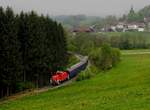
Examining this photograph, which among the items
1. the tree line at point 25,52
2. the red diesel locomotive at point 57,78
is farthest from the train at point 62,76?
the tree line at point 25,52

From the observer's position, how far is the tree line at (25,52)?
51344mm

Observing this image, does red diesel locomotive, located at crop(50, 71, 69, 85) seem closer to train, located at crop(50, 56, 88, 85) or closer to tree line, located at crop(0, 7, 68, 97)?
train, located at crop(50, 56, 88, 85)

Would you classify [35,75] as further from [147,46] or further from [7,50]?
[147,46]

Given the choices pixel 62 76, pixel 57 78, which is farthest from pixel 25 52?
pixel 62 76

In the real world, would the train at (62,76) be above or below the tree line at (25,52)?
below

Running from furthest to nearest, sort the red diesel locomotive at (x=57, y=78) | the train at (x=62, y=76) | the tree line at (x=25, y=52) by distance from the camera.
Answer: the train at (x=62, y=76) < the red diesel locomotive at (x=57, y=78) < the tree line at (x=25, y=52)

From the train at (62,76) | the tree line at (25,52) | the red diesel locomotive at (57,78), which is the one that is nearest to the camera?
the tree line at (25,52)

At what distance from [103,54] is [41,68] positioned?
1488 inches

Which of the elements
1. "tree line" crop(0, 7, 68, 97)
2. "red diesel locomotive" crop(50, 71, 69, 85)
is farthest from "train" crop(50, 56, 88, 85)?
"tree line" crop(0, 7, 68, 97)

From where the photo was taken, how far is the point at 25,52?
2359 inches

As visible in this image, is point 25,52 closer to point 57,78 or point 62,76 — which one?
point 57,78

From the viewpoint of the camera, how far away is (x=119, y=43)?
6585 inches

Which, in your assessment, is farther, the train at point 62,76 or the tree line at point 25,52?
the train at point 62,76

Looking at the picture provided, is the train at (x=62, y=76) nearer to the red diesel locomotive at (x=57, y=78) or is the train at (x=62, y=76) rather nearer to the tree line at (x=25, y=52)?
the red diesel locomotive at (x=57, y=78)
